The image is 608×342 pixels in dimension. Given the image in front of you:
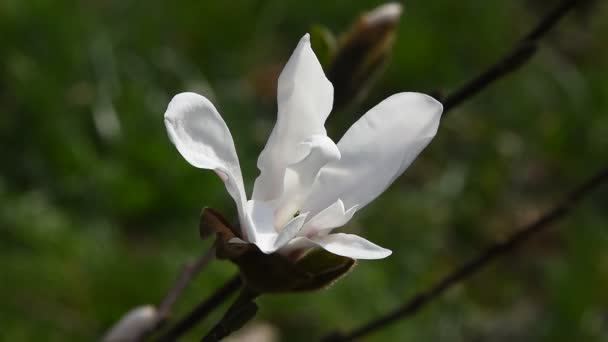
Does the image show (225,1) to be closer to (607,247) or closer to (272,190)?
(607,247)

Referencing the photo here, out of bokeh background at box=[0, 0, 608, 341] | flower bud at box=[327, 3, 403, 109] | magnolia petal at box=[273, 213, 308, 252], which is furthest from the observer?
bokeh background at box=[0, 0, 608, 341]

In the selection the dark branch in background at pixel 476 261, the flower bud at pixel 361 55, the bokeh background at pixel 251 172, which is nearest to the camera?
the dark branch in background at pixel 476 261

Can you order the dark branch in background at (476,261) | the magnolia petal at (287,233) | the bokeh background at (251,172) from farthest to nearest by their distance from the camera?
the bokeh background at (251,172)
the dark branch in background at (476,261)
the magnolia petal at (287,233)

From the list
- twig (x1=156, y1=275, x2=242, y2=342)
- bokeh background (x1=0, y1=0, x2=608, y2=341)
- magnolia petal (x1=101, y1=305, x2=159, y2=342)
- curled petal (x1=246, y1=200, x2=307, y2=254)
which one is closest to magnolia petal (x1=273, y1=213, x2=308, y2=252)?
curled petal (x1=246, y1=200, x2=307, y2=254)

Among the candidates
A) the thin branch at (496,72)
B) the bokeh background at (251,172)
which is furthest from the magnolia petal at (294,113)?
the bokeh background at (251,172)

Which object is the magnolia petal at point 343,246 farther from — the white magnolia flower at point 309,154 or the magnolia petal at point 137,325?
the magnolia petal at point 137,325

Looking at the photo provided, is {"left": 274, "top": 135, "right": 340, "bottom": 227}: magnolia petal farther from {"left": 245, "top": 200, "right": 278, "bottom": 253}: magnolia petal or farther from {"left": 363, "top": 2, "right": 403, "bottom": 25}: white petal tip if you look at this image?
{"left": 363, "top": 2, "right": 403, "bottom": 25}: white petal tip

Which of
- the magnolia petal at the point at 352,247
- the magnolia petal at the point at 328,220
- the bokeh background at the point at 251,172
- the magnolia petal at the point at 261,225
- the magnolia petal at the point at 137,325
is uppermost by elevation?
the magnolia petal at the point at 261,225

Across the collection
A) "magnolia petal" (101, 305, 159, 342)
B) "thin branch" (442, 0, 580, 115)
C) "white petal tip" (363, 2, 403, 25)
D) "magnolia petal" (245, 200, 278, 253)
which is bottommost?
"magnolia petal" (101, 305, 159, 342)
